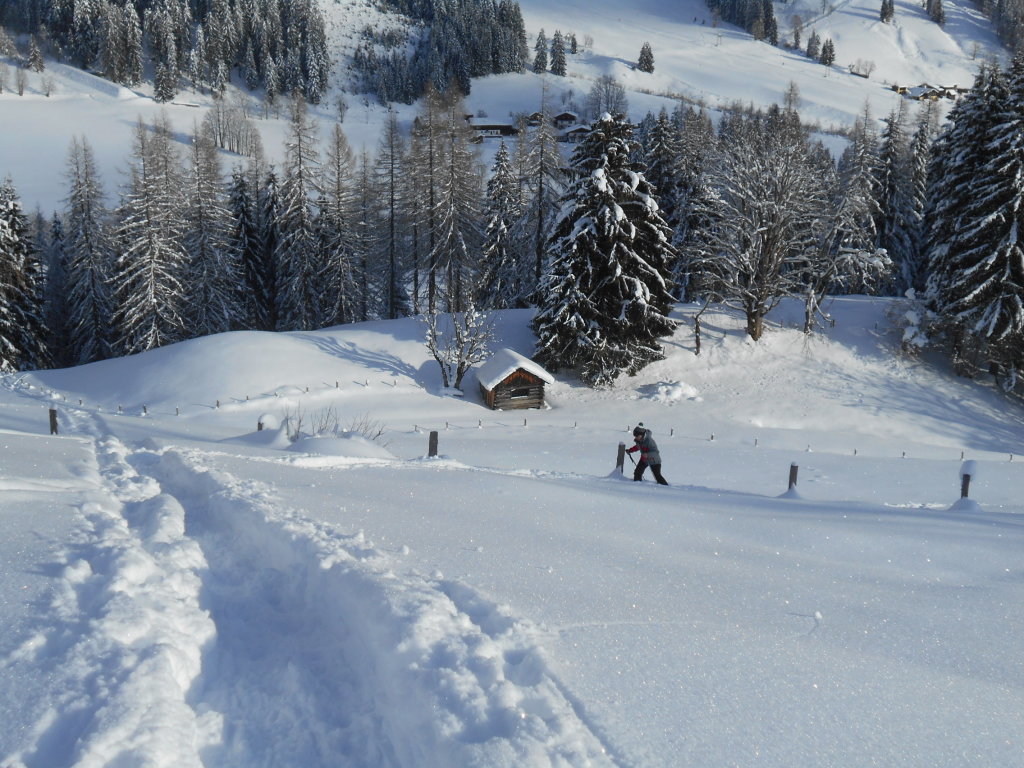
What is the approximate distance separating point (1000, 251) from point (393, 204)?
3099cm

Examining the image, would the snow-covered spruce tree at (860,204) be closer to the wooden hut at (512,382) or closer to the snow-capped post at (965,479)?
the wooden hut at (512,382)

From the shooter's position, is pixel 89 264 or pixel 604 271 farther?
pixel 89 264

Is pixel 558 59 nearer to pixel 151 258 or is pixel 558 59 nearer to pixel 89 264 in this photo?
pixel 89 264

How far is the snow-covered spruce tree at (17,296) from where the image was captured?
29641 mm

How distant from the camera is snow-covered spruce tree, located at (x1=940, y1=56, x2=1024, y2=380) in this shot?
25844 mm

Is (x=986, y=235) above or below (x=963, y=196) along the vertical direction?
below

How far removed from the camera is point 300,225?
35.7 m

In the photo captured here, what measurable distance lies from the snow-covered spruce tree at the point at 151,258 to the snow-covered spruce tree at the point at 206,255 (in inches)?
22.7

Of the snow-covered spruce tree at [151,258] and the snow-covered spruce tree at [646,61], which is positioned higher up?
the snow-covered spruce tree at [646,61]

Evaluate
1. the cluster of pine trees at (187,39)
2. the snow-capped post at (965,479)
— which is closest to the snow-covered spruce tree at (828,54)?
the cluster of pine trees at (187,39)

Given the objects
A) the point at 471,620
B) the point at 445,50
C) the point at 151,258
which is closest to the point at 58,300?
the point at 151,258

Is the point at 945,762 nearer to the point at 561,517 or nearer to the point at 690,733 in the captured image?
the point at 690,733

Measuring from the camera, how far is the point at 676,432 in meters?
23.1

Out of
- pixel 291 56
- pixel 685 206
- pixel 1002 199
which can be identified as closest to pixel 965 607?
pixel 1002 199
